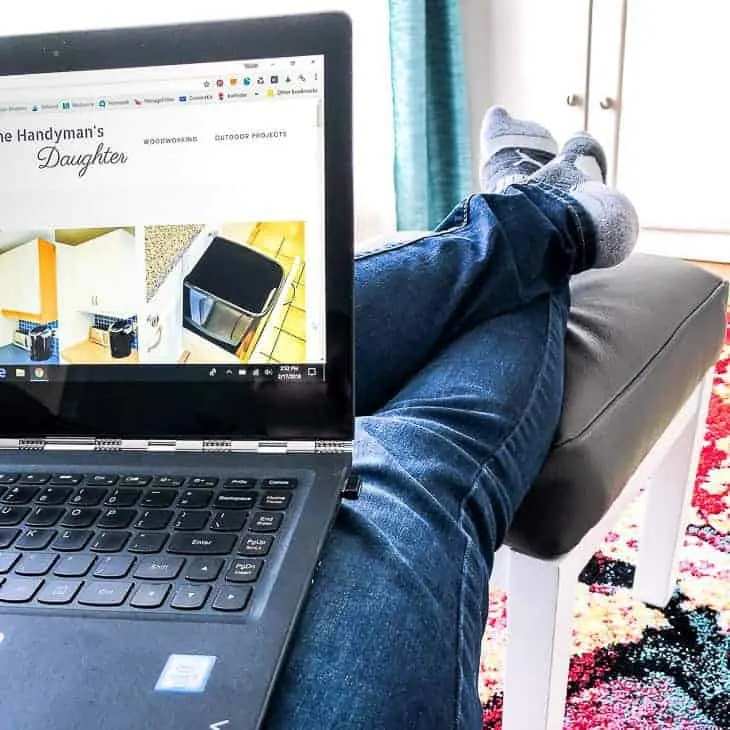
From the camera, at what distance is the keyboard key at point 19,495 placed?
429 mm

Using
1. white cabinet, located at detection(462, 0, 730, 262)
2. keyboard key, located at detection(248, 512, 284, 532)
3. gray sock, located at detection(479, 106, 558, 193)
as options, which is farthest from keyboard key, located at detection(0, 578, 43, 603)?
white cabinet, located at detection(462, 0, 730, 262)

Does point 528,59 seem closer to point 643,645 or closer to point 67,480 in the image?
point 643,645

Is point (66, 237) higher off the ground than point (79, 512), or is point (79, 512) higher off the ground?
point (66, 237)

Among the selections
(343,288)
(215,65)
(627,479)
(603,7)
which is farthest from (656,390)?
(603,7)

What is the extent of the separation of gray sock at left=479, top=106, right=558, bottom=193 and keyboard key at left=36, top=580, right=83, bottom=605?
763mm

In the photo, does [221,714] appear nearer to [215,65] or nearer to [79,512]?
[79,512]

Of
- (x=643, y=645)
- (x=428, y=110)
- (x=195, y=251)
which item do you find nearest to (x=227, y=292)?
(x=195, y=251)

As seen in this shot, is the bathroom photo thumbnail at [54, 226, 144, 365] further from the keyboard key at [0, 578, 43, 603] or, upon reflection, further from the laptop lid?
the keyboard key at [0, 578, 43, 603]

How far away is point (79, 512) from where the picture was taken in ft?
1.35

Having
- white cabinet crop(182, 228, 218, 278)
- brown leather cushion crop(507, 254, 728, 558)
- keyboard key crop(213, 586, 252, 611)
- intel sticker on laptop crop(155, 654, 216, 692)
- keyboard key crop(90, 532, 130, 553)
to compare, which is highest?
white cabinet crop(182, 228, 218, 278)

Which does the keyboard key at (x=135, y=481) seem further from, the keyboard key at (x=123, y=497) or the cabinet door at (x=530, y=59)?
the cabinet door at (x=530, y=59)

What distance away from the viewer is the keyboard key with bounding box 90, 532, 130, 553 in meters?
0.38

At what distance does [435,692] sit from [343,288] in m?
0.23

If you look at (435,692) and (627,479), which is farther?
(627,479)
